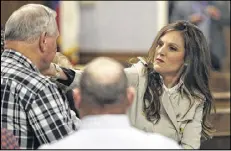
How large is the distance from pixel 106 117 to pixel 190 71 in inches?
35.8

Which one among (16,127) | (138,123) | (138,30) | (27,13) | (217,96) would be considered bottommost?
(217,96)

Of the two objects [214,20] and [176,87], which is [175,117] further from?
[214,20]

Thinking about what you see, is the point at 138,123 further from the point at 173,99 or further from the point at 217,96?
the point at 217,96

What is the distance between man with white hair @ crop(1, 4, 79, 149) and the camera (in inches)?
76.8

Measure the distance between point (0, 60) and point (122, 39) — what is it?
13.6 ft

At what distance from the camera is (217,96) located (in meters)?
5.16

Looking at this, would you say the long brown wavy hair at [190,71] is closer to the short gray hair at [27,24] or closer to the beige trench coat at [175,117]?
the beige trench coat at [175,117]

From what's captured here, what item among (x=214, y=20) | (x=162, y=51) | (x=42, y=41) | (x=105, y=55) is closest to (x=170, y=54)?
(x=162, y=51)

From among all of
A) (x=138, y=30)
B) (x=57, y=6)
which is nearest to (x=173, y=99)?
(x=57, y=6)

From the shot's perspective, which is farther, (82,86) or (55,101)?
(55,101)

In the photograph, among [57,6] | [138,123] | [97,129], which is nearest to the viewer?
[97,129]

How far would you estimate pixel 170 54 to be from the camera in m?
2.45

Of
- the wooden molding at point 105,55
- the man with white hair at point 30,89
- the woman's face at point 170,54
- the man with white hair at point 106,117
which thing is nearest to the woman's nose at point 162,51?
the woman's face at point 170,54

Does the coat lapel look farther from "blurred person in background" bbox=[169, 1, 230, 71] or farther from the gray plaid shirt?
"blurred person in background" bbox=[169, 1, 230, 71]
